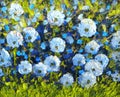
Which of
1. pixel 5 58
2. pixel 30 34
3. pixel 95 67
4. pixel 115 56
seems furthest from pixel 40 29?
pixel 115 56

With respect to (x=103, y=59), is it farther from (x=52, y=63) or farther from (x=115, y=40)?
(x=52, y=63)

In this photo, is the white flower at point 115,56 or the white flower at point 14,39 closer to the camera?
the white flower at point 14,39

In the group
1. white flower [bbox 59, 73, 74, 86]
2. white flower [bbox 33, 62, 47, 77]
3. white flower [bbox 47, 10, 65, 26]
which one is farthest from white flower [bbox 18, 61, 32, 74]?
white flower [bbox 47, 10, 65, 26]

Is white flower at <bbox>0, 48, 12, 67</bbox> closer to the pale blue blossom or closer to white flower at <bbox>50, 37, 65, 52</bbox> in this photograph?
white flower at <bbox>50, 37, 65, 52</bbox>

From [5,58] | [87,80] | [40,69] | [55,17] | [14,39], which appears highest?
[55,17]

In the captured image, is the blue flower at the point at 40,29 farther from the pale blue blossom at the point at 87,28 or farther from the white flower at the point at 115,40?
the white flower at the point at 115,40

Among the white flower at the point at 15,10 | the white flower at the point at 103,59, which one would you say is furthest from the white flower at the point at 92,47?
the white flower at the point at 15,10
